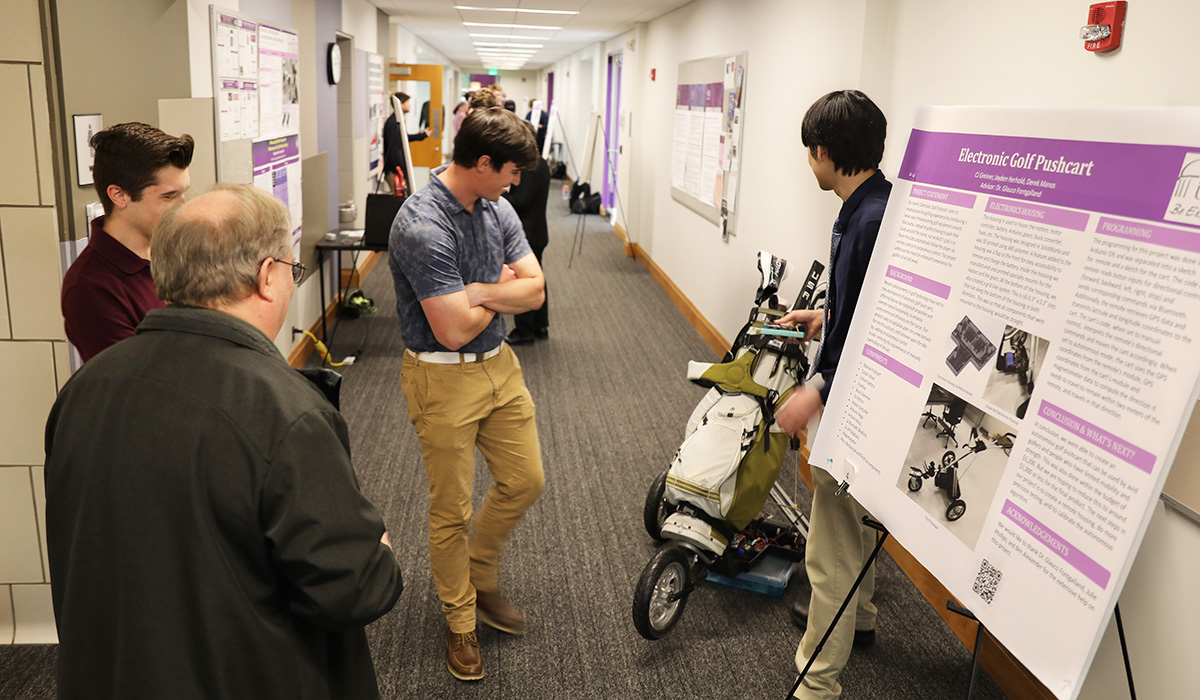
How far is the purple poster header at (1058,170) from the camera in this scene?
123cm

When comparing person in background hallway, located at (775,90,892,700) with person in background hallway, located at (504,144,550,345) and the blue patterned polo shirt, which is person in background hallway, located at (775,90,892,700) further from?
person in background hallway, located at (504,144,550,345)

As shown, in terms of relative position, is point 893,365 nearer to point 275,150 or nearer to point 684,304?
point 275,150

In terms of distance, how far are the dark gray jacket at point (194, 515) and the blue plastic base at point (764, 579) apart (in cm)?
197

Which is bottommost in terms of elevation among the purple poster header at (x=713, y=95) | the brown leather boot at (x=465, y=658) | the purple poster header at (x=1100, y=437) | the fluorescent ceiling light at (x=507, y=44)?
the brown leather boot at (x=465, y=658)

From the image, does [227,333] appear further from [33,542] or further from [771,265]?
[771,265]

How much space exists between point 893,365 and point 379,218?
14.2ft

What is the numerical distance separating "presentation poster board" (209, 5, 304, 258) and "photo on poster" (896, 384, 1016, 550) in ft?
9.05

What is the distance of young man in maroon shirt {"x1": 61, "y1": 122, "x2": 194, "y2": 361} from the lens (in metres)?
1.94

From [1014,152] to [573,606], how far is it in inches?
76.7

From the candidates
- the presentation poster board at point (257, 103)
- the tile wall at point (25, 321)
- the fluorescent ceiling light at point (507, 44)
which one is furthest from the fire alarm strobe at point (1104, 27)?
the fluorescent ceiling light at point (507, 44)

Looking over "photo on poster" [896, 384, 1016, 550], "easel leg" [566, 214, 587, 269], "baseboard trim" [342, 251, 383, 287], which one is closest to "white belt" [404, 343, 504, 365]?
"photo on poster" [896, 384, 1016, 550]

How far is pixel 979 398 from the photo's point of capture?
149 cm

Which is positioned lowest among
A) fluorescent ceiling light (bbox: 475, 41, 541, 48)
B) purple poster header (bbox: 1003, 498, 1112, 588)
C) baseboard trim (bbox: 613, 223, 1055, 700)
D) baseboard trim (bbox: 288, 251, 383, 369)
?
baseboard trim (bbox: 288, 251, 383, 369)

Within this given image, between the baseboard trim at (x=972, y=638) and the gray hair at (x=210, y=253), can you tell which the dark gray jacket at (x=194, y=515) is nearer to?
the gray hair at (x=210, y=253)
